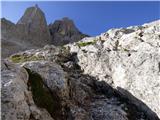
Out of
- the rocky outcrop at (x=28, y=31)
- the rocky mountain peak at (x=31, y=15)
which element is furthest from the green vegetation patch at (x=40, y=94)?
the rocky mountain peak at (x=31, y=15)

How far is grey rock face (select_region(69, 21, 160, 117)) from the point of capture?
25.5 m

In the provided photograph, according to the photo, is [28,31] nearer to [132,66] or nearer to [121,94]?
[132,66]

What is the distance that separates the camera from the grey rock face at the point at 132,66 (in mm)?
25516

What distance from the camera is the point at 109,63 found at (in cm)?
3127

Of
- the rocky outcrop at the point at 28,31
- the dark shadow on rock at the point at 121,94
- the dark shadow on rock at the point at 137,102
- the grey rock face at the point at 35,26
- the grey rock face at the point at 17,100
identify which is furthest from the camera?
the grey rock face at the point at 35,26

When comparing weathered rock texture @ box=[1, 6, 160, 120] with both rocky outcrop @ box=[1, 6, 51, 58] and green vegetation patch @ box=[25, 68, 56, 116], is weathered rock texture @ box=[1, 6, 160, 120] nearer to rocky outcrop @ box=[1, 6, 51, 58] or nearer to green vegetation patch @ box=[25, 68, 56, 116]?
green vegetation patch @ box=[25, 68, 56, 116]

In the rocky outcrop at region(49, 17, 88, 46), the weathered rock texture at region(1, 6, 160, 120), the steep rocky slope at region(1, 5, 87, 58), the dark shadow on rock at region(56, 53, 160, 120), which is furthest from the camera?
the rocky outcrop at region(49, 17, 88, 46)

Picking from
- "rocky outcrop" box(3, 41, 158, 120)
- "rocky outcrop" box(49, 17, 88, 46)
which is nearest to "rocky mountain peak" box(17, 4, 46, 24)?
"rocky outcrop" box(49, 17, 88, 46)

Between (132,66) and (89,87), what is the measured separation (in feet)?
14.1

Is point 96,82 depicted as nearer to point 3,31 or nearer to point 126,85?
point 126,85

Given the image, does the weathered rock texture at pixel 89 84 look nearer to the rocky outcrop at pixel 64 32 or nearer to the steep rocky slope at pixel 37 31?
the steep rocky slope at pixel 37 31

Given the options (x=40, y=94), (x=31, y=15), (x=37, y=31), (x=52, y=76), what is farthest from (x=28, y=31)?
(x=40, y=94)

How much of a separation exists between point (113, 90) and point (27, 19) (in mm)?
92336

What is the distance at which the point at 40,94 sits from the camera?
21.5m
